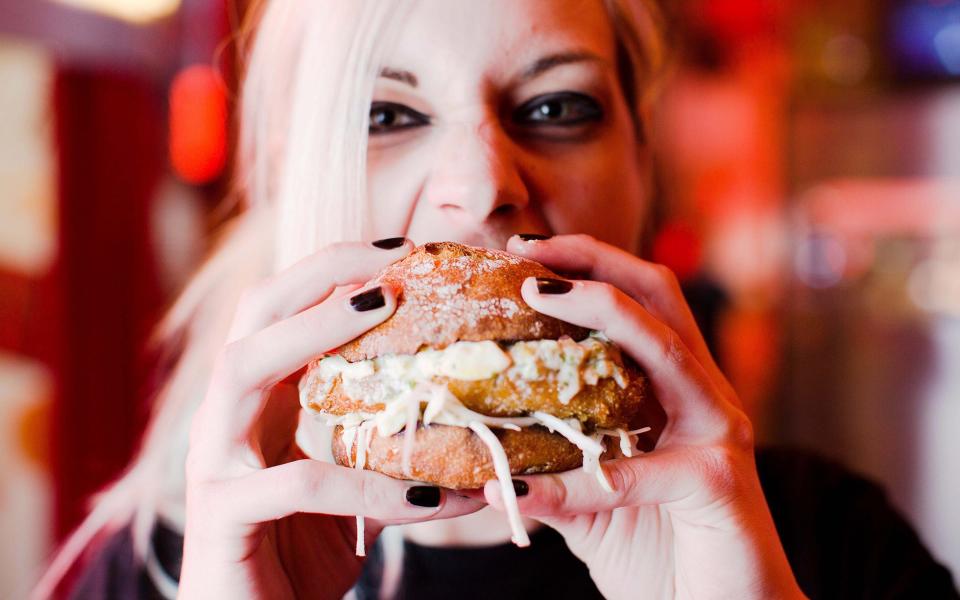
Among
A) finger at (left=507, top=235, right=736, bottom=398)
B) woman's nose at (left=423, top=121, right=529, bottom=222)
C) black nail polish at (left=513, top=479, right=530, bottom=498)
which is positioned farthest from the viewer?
woman's nose at (left=423, top=121, right=529, bottom=222)

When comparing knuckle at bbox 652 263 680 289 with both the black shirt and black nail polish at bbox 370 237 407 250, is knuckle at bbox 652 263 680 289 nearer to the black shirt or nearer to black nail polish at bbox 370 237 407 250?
black nail polish at bbox 370 237 407 250

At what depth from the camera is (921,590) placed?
202 cm

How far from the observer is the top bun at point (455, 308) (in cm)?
124

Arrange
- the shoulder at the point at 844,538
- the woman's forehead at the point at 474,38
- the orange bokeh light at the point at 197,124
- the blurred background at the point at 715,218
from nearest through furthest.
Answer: the woman's forehead at the point at 474,38 < the shoulder at the point at 844,538 < the blurred background at the point at 715,218 < the orange bokeh light at the point at 197,124

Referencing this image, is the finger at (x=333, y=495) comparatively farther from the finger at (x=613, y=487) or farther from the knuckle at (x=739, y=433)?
the knuckle at (x=739, y=433)

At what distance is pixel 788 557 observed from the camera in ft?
7.22

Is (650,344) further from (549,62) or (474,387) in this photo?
(549,62)

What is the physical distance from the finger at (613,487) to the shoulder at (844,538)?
116cm

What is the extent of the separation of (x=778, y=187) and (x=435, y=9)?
22.3 feet

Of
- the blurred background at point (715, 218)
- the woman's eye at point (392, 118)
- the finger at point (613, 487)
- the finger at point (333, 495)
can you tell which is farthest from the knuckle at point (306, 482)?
the blurred background at point (715, 218)

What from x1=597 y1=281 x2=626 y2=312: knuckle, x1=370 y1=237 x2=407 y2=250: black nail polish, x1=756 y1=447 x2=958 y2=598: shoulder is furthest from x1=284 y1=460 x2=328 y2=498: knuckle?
x1=756 y1=447 x2=958 y2=598: shoulder

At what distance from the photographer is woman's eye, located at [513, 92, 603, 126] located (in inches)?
68.9

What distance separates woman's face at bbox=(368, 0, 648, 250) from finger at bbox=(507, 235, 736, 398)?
190mm

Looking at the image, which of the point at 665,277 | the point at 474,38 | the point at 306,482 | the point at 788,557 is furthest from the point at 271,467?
the point at 788,557
